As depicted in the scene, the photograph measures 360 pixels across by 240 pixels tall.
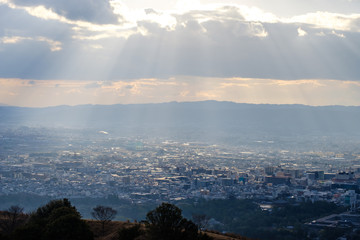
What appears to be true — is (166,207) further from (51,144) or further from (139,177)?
(51,144)

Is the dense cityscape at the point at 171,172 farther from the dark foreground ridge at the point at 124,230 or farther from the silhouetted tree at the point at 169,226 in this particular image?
the silhouetted tree at the point at 169,226

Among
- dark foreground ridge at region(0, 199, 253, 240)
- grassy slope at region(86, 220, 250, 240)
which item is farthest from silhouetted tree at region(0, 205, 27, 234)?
grassy slope at region(86, 220, 250, 240)

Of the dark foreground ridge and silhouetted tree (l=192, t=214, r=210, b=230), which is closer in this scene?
the dark foreground ridge

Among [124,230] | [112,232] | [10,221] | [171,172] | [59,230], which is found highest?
[171,172]

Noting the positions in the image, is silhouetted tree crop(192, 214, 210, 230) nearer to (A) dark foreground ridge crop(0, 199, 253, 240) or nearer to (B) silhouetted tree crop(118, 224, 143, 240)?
(A) dark foreground ridge crop(0, 199, 253, 240)

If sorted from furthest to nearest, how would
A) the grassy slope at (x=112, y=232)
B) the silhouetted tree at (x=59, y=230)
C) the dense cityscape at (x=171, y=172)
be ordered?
the dense cityscape at (x=171, y=172) → the grassy slope at (x=112, y=232) → the silhouetted tree at (x=59, y=230)

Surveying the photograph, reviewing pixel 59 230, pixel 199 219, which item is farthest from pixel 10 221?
pixel 199 219

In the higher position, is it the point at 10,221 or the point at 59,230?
the point at 59,230

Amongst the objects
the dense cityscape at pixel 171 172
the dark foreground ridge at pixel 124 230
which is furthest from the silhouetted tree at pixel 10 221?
the dense cityscape at pixel 171 172

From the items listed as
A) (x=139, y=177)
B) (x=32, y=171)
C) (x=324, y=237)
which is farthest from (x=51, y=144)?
(x=324, y=237)

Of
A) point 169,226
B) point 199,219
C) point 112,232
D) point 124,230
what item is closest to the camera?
point 169,226

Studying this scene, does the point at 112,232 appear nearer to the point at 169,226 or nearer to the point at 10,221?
the point at 10,221
